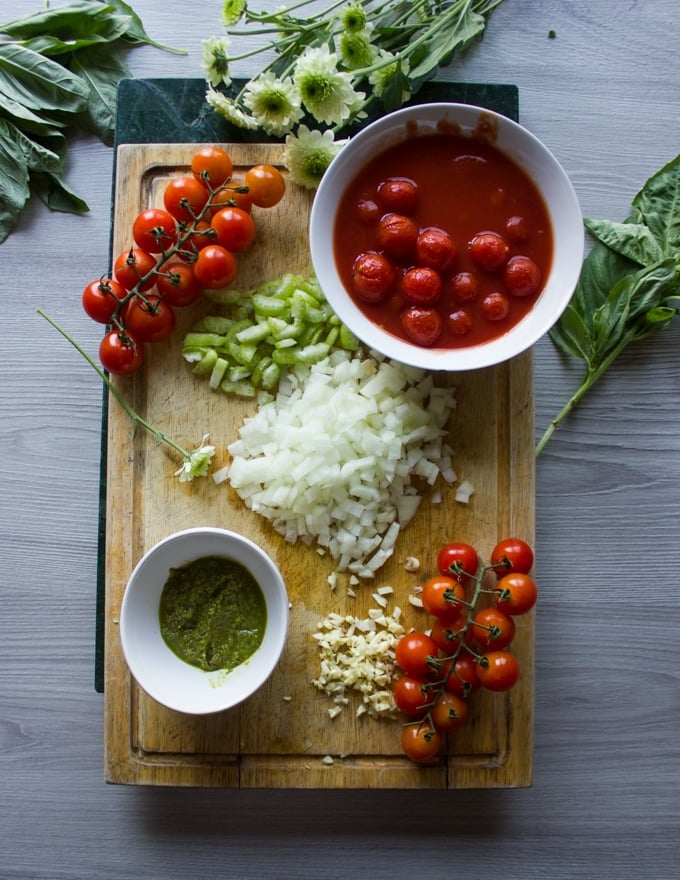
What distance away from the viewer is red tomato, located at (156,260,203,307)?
192 centimetres

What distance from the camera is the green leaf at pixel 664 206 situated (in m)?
2.07

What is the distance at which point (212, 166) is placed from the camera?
1904 millimetres

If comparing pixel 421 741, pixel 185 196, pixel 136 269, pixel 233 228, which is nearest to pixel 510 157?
pixel 233 228

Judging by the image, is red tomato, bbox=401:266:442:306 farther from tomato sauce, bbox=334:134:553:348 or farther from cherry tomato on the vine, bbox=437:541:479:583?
cherry tomato on the vine, bbox=437:541:479:583

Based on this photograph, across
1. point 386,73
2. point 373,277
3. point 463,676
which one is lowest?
point 463,676

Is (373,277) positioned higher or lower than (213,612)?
higher

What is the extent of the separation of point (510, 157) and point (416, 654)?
1.20m

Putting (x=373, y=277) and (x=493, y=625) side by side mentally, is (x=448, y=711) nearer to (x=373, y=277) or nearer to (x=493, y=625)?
(x=493, y=625)

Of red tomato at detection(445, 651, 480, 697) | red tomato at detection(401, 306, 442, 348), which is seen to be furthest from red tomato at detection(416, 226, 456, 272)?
red tomato at detection(445, 651, 480, 697)

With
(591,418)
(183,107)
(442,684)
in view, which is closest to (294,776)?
(442,684)

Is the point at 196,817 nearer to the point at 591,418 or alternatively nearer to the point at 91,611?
the point at 91,611

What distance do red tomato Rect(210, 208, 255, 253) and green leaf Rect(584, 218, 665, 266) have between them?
3.03ft

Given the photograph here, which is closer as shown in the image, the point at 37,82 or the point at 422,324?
the point at 422,324

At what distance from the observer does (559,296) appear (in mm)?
1845
